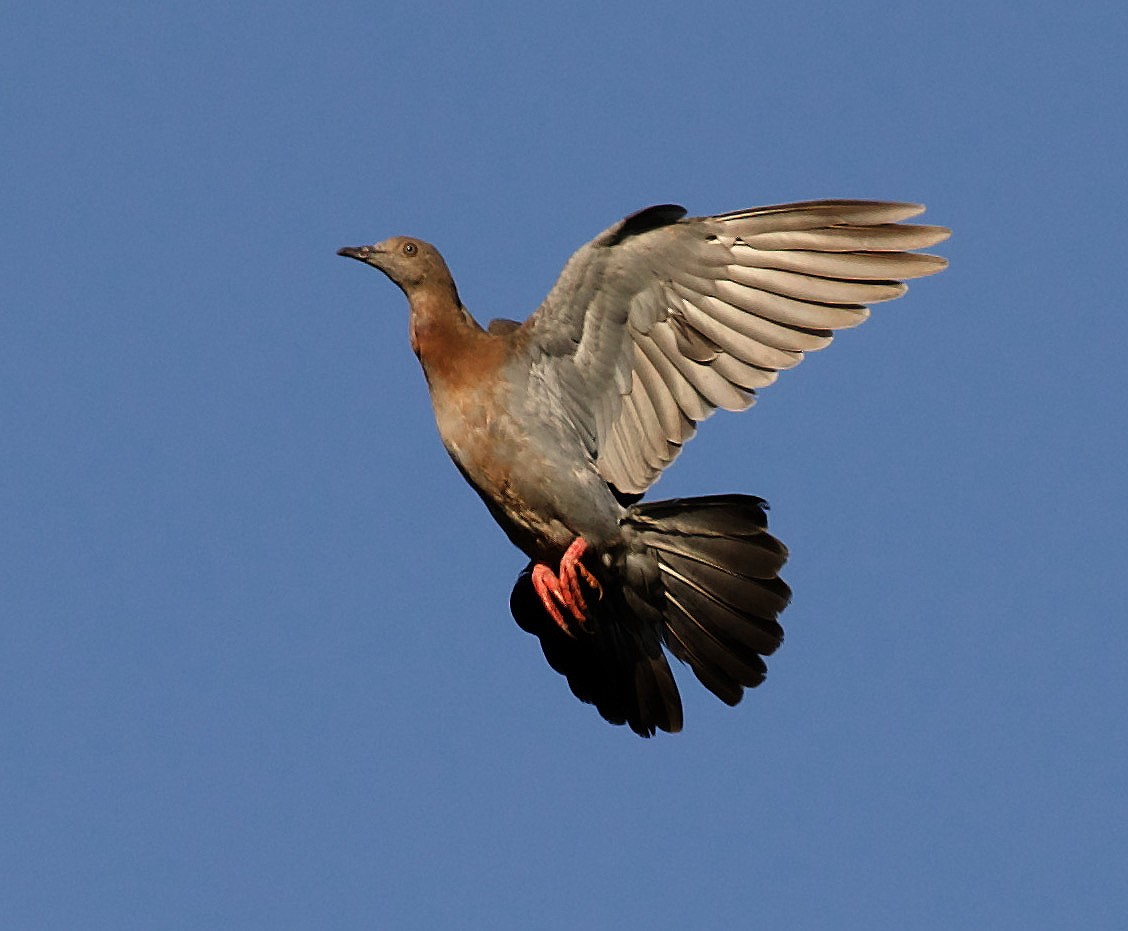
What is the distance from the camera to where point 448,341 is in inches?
416

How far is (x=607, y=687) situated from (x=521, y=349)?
2.03 m

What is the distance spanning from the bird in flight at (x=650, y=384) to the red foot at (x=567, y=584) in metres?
0.01

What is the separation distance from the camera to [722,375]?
10062mm

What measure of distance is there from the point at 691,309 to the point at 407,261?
65.3 inches

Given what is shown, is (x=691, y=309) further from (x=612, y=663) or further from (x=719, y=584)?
(x=612, y=663)

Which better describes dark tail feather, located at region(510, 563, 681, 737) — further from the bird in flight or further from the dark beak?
the dark beak

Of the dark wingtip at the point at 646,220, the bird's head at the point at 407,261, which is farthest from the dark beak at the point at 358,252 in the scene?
the dark wingtip at the point at 646,220

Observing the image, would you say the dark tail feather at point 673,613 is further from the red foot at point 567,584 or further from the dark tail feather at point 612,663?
the red foot at point 567,584

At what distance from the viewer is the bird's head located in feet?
35.3

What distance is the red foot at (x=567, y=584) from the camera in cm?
1033

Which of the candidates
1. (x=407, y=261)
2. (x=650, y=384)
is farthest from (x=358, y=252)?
(x=650, y=384)

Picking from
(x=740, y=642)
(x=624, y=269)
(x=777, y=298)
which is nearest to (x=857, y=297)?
(x=777, y=298)

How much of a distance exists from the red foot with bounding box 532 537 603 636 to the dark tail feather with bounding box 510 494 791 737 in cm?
13

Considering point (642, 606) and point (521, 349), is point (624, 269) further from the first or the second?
point (642, 606)
